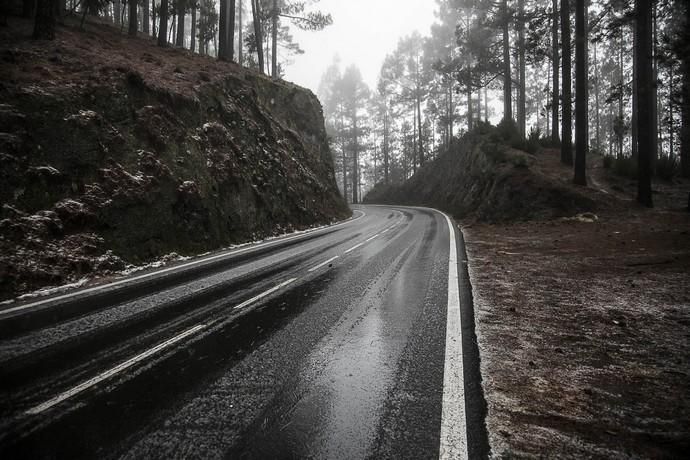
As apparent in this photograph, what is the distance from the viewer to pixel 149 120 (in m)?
11.0

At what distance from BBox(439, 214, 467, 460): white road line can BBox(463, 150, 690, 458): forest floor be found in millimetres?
214

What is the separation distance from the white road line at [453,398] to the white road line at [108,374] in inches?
116

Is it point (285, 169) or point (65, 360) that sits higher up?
point (285, 169)

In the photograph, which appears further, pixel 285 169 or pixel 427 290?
pixel 285 169

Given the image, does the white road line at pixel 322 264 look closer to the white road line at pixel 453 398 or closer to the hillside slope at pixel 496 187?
the white road line at pixel 453 398

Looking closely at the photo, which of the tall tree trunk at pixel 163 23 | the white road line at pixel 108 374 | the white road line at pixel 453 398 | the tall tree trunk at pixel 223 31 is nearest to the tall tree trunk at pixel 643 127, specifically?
the white road line at pixel 453 398

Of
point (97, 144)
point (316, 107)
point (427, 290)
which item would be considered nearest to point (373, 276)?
point (427, 290)

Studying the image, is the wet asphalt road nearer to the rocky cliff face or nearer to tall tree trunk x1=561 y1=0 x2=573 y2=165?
the rocky cliff face

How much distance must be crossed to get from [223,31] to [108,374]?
19367mm

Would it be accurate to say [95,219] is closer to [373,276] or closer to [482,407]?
[373,276]

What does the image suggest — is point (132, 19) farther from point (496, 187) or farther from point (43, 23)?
point (496, 187)

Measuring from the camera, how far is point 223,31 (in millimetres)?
18141

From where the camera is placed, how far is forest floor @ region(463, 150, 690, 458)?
249cm

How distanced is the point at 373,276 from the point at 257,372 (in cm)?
400
